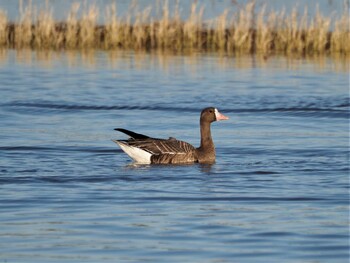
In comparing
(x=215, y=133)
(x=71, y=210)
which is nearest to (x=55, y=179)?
(x=71, y=210)

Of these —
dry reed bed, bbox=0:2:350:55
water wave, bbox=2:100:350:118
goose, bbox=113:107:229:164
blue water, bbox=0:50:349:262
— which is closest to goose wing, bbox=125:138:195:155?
goose, bbox=113:107:229:164

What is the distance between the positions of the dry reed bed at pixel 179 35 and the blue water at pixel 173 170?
13.5 ft

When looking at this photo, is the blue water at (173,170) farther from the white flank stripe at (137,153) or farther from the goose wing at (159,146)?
the goose wing at (159,146)

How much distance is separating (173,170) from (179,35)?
20.0 m

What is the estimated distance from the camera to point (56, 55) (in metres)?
32.3

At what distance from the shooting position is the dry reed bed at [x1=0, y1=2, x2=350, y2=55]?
109 ft

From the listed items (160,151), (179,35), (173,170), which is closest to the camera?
(173,170)

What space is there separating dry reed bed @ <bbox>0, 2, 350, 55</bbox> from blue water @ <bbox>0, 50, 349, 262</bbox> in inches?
162

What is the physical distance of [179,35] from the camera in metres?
34.4

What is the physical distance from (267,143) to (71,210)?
21.4 feet

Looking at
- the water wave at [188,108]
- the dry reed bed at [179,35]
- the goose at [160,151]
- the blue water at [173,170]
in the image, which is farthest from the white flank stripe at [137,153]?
the dry reed bed at [179,35]

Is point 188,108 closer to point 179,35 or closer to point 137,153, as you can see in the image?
point 137,153

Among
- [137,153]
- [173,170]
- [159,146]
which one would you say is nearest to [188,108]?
[159,146]

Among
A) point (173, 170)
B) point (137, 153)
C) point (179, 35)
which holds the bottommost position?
point (173, 170)
